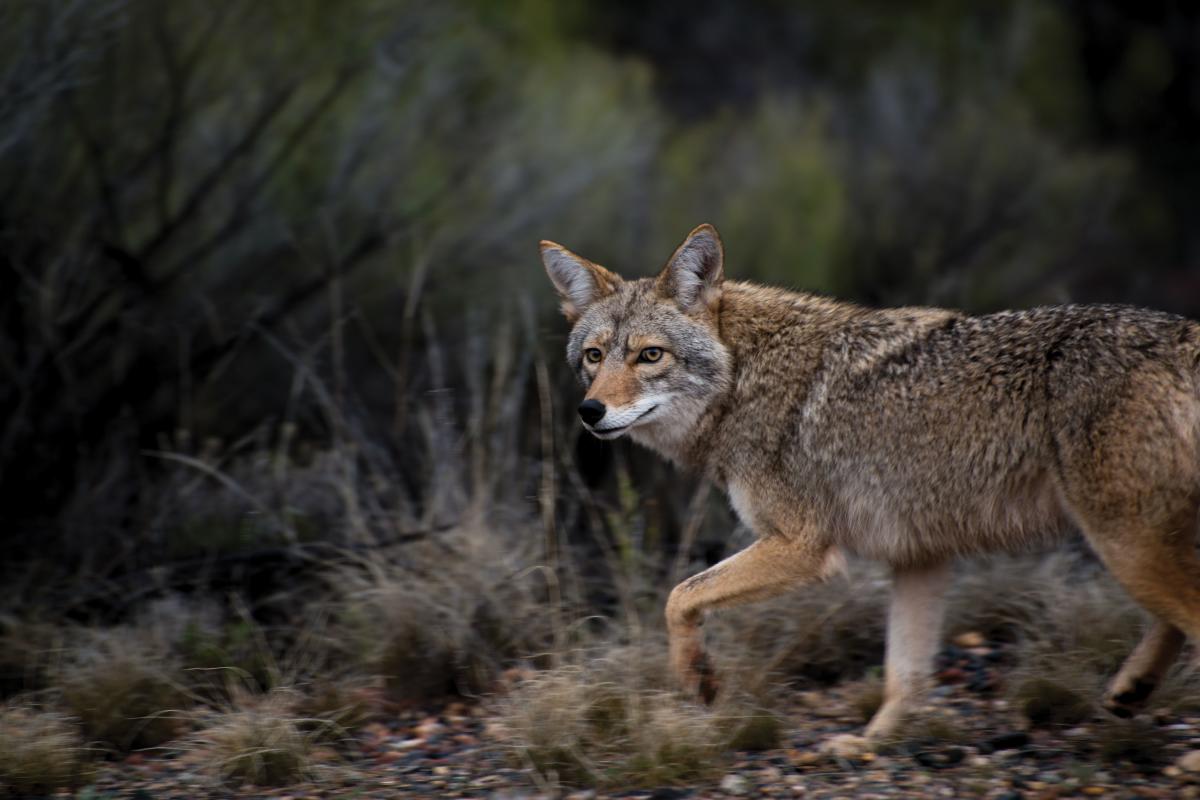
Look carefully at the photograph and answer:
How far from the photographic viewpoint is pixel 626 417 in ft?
17.4

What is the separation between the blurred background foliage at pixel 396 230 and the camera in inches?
288

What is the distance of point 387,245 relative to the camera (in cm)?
984

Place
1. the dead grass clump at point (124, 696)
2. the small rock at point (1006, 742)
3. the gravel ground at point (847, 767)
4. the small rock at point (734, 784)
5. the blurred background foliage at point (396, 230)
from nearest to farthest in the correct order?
the gravel ground at point (847, 767), the small rock at point (734, 784), the small rock at point (1006, 742), the dead grass clump at point (124, 696), the blurred background foliage at point (396, 230)

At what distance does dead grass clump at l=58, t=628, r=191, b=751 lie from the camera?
557 centimetres

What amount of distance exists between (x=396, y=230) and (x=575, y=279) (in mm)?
4316

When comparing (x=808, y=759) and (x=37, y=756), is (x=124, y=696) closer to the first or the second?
(x=37, y=756)

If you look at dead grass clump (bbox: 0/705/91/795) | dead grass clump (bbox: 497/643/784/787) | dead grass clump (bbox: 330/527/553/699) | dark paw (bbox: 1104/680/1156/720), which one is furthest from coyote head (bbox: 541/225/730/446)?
dead grass clump (bbox: 0/705/91/795)

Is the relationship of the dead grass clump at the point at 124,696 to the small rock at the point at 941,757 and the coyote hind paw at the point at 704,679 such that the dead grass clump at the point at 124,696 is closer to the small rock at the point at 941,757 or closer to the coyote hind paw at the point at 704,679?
the coyote hind paw at the point at 704,679

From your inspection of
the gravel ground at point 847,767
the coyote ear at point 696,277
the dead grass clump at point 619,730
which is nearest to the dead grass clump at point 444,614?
the gravel ground at point 847,767

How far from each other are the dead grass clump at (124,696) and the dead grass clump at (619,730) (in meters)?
1.46

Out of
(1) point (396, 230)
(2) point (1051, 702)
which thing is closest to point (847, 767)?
(2) point (1051, 702)

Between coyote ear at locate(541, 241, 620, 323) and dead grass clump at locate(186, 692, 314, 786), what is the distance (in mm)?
2104

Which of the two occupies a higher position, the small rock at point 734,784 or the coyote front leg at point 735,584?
the coyote front leg at point 735,584

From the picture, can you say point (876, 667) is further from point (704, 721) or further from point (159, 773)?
point (159, 773)
